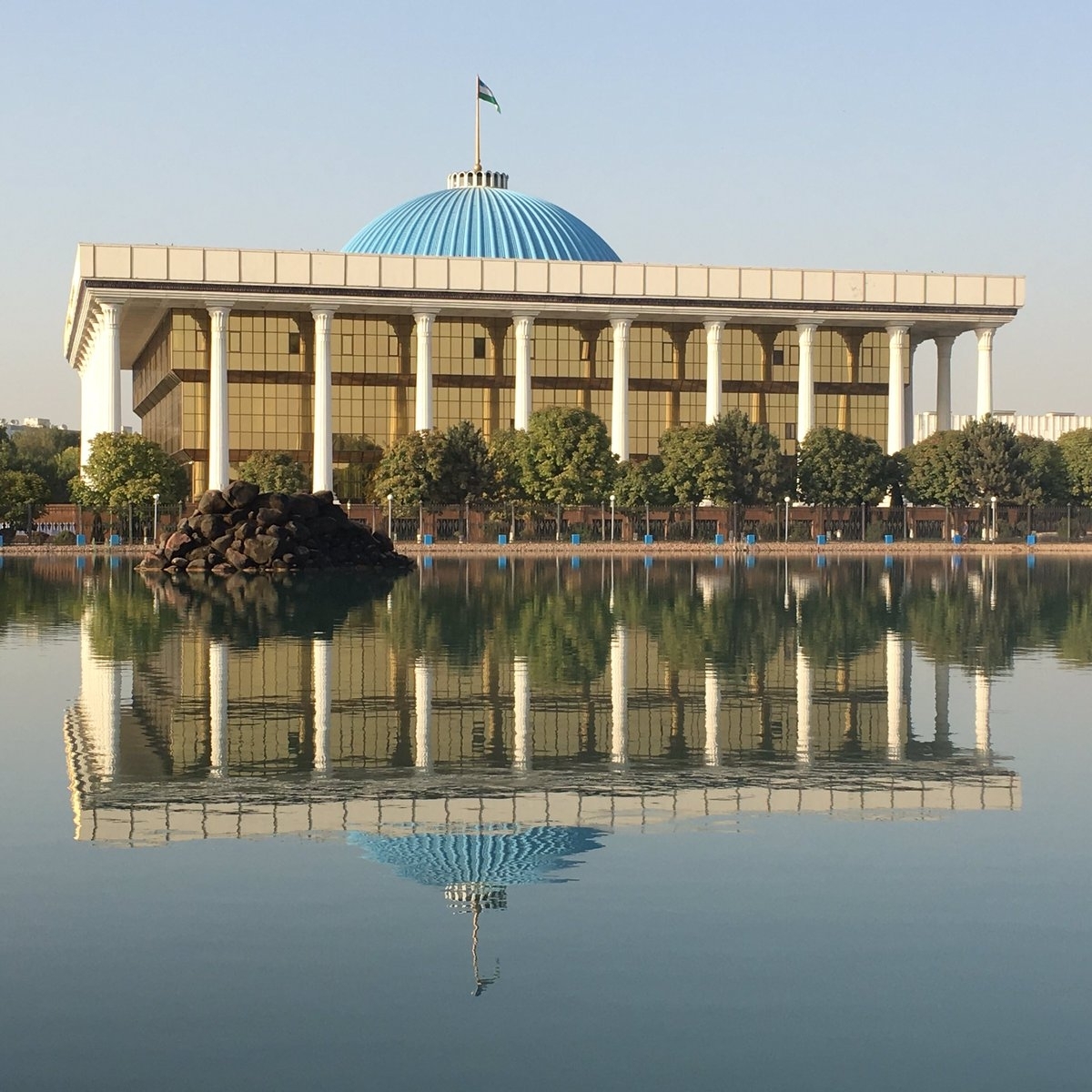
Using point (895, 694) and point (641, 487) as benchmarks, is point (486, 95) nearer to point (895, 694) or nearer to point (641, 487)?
point (641, 487)

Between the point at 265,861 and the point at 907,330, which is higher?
the point at 907,330

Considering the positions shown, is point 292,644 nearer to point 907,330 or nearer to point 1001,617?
point 1001,617

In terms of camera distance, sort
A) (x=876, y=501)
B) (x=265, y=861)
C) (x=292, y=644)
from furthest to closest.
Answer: (x=876, y=501), (x=292, y=644), (x=265, y=861)

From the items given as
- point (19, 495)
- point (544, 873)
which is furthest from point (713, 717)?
point (19, 495)

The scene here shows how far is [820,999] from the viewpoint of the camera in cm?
1037

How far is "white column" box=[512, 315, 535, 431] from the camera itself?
12338cm

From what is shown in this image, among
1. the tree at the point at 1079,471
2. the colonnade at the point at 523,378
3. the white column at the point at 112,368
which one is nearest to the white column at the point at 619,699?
the colonnade at the point at 523,378

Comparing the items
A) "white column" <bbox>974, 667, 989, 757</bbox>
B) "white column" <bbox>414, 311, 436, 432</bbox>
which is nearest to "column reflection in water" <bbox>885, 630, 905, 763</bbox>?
"white column" <bbox>974, 667, 989, 757</bbox>

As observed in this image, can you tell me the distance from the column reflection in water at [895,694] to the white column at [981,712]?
898mm

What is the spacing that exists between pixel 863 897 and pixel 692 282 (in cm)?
11474

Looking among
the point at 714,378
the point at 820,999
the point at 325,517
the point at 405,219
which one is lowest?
the point at 820,999

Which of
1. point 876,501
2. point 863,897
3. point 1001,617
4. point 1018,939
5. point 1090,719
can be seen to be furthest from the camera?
point 876,501

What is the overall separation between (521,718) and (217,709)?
415 cm

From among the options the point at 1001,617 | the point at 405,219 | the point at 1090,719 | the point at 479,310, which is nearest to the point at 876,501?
the point at 479,310
